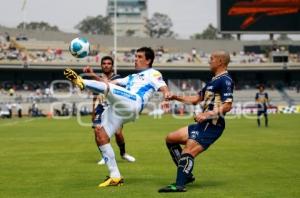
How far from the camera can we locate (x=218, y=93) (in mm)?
10430

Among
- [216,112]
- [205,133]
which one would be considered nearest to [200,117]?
[216,112]

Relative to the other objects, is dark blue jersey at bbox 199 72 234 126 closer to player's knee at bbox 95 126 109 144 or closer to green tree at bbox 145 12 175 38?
player's knee at bbox 95 126 109 144

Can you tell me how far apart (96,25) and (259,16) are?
69.5 meters

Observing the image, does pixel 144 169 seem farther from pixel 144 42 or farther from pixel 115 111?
pixel 144 42

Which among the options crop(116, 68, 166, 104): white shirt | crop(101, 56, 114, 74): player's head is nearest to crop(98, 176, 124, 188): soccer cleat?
crop(116, 68, 166, 104): white shirt

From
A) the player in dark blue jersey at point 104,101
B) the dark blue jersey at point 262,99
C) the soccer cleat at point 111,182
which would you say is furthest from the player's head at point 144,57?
the dark blue jersey at point 262,99

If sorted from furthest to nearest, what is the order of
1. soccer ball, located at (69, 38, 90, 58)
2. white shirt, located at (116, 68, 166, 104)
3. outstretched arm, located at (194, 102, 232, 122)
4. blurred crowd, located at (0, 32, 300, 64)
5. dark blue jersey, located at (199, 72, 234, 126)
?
1. blurred crowd, located at (0, 32, 300, 64)
2. white shirt, located at (116, 68, 166, 104)
3. soccer ball, located at (69, 38, 90, 58)
4. dark blue jersey, located at (199, 72, 234, 126)
5. outstretched arm, located at (194, 102, 232, 122)

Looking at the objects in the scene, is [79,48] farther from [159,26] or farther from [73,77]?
[159,26]

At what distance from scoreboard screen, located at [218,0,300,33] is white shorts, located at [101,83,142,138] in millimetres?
56363

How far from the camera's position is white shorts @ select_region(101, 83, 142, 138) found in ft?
34.7

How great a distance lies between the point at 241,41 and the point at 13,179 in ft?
254

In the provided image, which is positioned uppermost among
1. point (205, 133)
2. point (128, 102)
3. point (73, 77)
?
point (73, 77)

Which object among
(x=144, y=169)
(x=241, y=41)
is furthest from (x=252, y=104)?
(x=144, y=169)

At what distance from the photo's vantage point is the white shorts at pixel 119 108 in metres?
10.6
